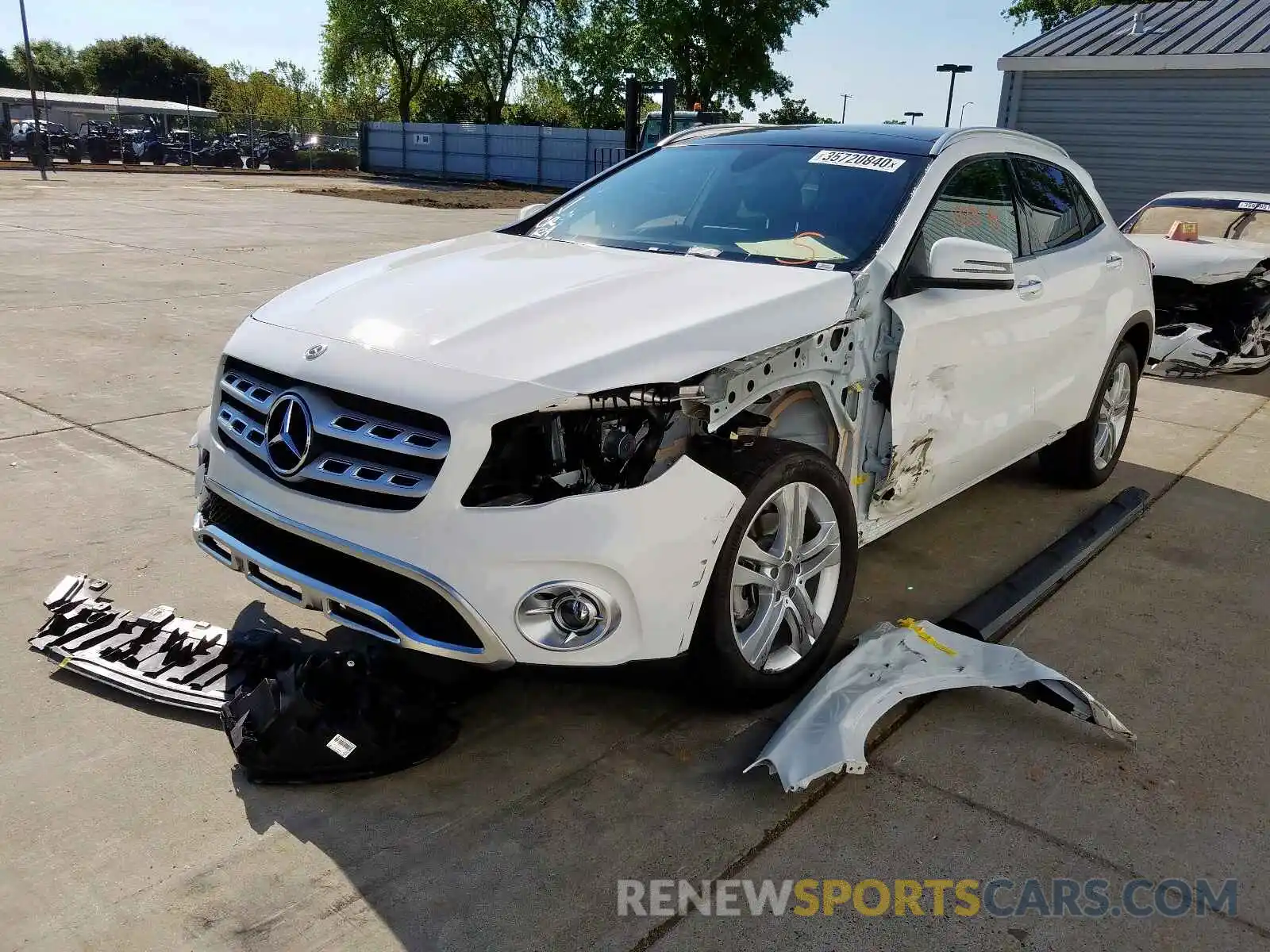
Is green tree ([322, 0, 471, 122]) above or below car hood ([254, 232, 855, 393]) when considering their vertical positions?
above

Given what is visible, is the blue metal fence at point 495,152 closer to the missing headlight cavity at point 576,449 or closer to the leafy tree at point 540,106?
the leafy tree at point 540,106

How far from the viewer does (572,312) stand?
3.05 metres

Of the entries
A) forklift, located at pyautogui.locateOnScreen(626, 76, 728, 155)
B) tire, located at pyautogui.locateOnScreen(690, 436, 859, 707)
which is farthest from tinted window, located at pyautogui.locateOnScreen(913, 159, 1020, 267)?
forklift, located at pyautogui.locateOnScreen(626, 76, 728, 155)

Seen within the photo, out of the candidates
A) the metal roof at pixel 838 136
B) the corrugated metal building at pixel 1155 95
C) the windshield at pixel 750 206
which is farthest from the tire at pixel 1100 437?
the corrugated metal building at pixel 1155 95

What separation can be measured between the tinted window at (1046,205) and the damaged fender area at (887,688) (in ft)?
6.67

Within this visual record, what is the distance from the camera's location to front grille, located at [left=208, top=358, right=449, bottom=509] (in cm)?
268

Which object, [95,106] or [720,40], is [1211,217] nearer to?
[720,40]

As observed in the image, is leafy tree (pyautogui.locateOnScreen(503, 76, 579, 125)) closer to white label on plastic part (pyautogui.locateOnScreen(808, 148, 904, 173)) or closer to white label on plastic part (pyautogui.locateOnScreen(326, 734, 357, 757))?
white label on plastic part (pyautogui.locateOnScreen(808, 148, 904, 173))

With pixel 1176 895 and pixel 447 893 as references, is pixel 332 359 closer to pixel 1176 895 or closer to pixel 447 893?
pixel 447 893

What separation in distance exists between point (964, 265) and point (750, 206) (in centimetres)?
87

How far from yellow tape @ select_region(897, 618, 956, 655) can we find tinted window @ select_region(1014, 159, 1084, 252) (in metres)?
1.95

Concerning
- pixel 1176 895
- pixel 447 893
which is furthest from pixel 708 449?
pixel 1176 895

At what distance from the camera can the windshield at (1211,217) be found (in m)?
9.89

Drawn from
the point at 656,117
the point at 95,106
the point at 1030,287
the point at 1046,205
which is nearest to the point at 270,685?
the point at 1030,287
